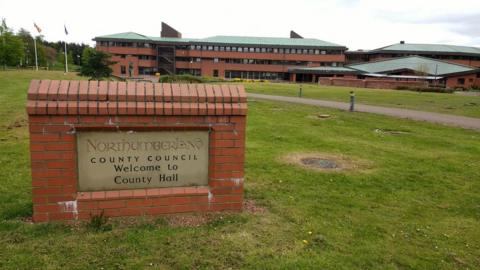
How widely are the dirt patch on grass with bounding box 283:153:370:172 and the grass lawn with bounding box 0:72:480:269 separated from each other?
0.68 ft

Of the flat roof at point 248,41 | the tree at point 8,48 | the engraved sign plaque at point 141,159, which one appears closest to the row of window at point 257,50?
the flat roof at point 248,41

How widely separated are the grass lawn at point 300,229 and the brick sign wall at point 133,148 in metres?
0.26

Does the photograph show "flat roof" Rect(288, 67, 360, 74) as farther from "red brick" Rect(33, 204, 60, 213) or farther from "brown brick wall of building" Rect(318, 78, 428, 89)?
"red brick" Rect(33, 204, 60, 213)

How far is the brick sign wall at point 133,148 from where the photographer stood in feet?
13.3

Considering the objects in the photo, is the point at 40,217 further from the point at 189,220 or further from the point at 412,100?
the point at 412,100

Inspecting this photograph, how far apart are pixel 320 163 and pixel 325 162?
140 mm

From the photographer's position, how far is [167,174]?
4.54 metres

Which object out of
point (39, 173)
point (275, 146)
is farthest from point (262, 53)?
point (39, 173)

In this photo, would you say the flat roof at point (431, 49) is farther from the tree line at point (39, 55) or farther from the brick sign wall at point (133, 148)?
the brick sign wall at point (133, 148)

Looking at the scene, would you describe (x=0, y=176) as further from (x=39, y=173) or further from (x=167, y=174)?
(x=167, y=174)

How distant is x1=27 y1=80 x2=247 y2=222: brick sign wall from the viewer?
4.04 metres

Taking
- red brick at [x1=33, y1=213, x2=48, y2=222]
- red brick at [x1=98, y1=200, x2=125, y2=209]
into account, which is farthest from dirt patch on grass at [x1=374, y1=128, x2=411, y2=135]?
red brick at [x1=33, y1=213, x2=48, y2=222]

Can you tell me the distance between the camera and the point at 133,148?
4383 mm

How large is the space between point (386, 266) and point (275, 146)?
5.41 metres
